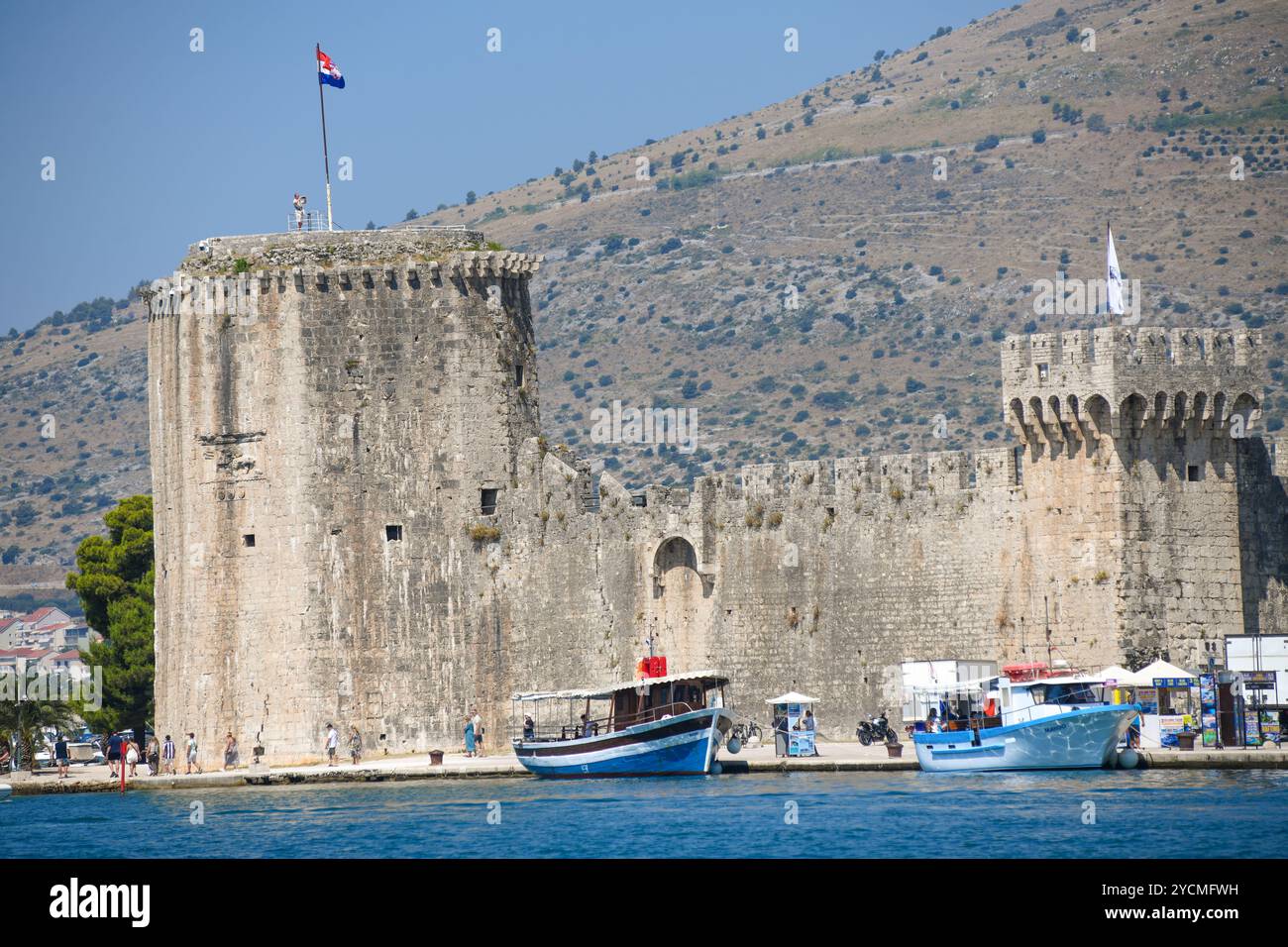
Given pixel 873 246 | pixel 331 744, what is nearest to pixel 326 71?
pixel 331 744

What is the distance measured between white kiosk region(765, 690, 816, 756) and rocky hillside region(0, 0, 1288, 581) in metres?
41.7

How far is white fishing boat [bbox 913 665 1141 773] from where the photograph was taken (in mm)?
34875

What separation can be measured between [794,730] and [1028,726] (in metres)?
4.92

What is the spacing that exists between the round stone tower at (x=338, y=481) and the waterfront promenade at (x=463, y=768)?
141 centimetres

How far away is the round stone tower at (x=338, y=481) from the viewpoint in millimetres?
43188

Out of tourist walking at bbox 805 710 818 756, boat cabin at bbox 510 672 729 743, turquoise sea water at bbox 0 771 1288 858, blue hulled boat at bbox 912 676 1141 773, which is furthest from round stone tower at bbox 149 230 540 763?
blue hulled boat at bbox 912 676 1141 773

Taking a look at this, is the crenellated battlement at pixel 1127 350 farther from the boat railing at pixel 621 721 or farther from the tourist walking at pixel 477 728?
the tourist walking at pixel 477 728

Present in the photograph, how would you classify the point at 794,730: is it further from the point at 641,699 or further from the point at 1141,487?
the point at 1141,487

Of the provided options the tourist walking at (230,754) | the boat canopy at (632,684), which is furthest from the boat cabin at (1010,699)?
the tourist walking at (230,754)

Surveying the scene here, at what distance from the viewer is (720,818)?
31.6m

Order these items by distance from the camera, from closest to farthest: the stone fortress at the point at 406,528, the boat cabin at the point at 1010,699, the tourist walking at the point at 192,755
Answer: the boat cabin at the point at 1010,699
the stone fortress at the point at 406,528
the tourist walking at the point at 192,755

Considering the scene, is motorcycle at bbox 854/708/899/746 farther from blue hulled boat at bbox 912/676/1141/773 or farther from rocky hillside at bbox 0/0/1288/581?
rocky hillside at bbox 0/0/1288/581

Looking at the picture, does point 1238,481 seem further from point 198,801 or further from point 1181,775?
point 198,801
